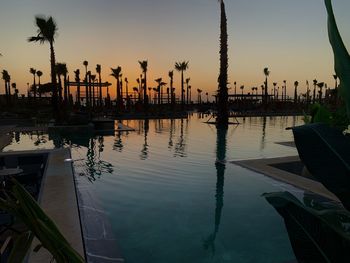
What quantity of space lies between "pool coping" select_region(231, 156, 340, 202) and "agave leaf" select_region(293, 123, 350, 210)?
5.57 meters

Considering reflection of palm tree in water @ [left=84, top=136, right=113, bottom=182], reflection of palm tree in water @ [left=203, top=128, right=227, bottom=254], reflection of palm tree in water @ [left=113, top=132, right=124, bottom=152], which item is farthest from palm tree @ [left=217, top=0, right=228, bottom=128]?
reflection of palm tree in water @ [left=84, top=136, right=113, bottom=182]

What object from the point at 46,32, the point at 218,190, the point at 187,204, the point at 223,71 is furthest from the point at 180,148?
the point at 46,32

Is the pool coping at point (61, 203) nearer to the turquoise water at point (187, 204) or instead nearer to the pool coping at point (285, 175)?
the turquoise water at point (187, 204)

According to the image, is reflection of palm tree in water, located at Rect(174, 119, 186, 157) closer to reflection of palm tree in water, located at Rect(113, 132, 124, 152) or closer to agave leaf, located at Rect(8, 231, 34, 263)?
reflection of palm tree in water, located at Rect(113, 132, 124, 152)

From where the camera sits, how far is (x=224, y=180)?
A: 775 centimetres

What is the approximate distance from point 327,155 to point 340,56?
23 centimetres

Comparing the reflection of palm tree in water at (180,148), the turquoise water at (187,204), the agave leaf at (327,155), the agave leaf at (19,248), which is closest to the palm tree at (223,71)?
the reflection of palm tree in water at (180,148)

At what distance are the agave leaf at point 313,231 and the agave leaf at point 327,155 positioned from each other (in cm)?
6

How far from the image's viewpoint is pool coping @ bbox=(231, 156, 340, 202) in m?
6.01

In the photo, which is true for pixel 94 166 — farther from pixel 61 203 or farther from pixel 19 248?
pixel 19 248

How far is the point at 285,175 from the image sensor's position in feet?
24.0

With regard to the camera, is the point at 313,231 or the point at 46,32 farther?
the point at 46,32

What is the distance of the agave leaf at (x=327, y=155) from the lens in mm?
701

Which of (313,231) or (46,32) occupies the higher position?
(46,32)
